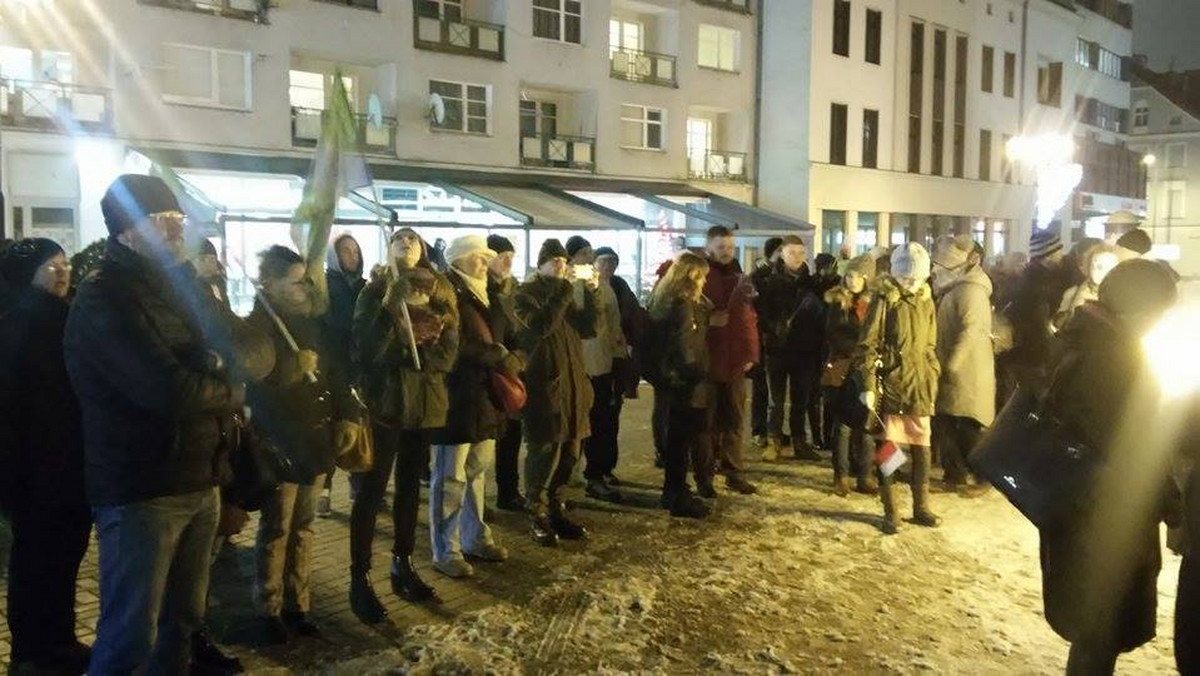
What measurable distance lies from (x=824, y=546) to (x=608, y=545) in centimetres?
152

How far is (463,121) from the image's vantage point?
82.6 ft

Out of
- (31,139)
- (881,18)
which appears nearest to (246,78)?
(31,139)

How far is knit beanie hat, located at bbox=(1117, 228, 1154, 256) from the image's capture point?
9000 mm

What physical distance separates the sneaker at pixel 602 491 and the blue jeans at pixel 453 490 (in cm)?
194

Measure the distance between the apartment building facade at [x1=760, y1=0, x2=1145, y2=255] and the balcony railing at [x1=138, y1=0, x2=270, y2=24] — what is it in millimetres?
17212

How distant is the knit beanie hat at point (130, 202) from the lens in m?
3.72

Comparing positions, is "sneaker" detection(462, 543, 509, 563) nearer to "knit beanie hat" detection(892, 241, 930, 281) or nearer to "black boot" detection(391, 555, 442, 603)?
"black boot" detection(391, 555, 442, 603)

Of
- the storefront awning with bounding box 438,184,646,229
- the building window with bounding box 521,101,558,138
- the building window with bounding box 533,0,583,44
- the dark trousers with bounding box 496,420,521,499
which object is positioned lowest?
the dark trousers with bounding box 496,420,521,499

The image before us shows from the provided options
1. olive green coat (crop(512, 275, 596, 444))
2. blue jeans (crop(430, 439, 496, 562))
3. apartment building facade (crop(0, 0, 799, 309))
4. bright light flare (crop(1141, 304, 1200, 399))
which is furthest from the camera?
apartment building facade (crop(0, 0, 799, 309))

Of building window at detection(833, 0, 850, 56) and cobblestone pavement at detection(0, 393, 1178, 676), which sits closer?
cobblestone pavement at detection(0, 393, 1178, 676)

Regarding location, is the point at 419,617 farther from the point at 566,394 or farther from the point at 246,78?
the point at 246,78

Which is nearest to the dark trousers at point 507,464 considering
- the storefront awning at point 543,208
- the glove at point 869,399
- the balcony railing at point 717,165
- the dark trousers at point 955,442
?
the glove at point 869,399

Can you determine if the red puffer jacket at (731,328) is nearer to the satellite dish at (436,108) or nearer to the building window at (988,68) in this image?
the satellite dish at (436,108)

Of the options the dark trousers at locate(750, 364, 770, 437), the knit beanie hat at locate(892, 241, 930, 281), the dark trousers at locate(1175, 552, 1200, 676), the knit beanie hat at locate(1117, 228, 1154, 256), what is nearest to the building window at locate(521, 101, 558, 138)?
the dark trousers at locate(750, 364, 770, 437)
